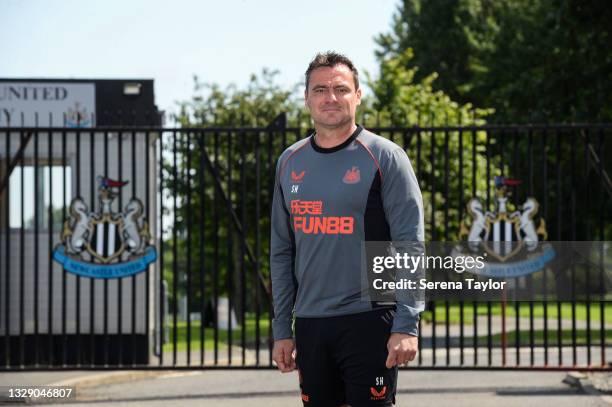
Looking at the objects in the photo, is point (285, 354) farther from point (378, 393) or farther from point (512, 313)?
point (512, 313)

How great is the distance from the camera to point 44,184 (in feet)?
45.8

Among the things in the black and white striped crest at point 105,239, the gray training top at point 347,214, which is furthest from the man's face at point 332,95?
the black and white striped crest at point 105,239

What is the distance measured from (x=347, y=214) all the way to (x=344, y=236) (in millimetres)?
87

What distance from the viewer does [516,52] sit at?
131ft

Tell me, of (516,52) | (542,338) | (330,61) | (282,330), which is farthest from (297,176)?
(516,52)

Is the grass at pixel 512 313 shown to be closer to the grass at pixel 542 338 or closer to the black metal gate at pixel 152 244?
the grass at pixel 542 338

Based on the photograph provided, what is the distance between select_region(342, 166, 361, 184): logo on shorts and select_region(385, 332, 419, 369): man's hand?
61 centimetres

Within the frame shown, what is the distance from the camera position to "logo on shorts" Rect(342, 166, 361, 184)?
422 centimetres

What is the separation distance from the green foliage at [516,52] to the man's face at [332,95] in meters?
9.77

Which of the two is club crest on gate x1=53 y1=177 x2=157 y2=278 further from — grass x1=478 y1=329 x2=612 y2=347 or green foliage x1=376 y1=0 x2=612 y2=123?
grass x1=478 y1=329 x2=612 y2=347

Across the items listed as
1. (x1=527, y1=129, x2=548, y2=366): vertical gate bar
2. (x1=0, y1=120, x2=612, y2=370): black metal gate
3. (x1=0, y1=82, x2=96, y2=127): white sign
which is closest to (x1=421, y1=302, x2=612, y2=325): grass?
(x1=0, y1=120, x2=612, y2=370): black metal gate

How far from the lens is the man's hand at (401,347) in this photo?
13.6 feet

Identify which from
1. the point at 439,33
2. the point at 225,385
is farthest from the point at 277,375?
the point at 439,33

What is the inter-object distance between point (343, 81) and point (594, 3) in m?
16.1
